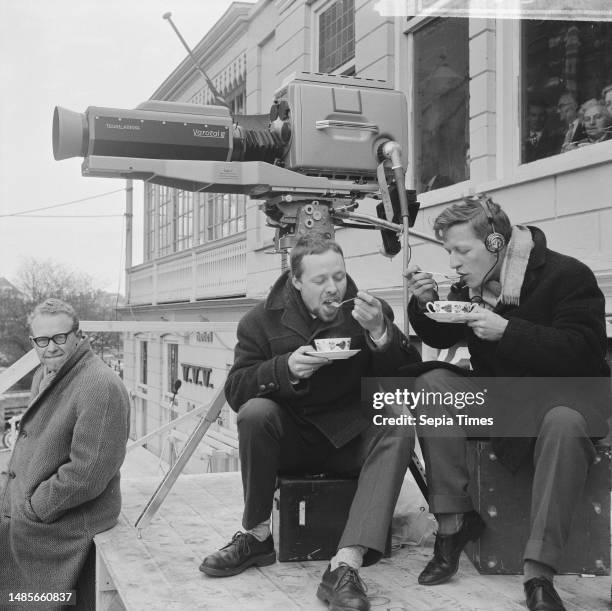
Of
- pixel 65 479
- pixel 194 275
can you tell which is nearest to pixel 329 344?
pixel 65 479

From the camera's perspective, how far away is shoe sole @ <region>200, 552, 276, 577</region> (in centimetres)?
215

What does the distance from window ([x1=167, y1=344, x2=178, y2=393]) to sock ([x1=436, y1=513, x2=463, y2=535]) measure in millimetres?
12072

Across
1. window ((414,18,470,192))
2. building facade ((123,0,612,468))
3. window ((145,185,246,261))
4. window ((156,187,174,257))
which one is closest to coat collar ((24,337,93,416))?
building facade ((123,0,612,468))

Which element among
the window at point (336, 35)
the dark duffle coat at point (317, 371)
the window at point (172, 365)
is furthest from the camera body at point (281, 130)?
the window at point (172, 365)

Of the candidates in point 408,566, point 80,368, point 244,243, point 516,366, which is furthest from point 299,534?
point 244,243

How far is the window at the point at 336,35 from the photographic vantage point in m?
6.04

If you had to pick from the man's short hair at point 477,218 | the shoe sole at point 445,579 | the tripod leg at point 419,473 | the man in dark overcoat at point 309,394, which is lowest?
the shoe sole at point 445,579

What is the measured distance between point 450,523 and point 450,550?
3.6 inches

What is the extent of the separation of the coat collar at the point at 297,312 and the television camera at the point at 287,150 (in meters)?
0.36

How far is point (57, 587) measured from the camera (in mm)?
2693

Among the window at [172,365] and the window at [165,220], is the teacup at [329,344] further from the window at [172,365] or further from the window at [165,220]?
the window at [165,220]

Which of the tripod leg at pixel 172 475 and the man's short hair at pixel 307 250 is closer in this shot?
the man's short hair at pixel 307 250

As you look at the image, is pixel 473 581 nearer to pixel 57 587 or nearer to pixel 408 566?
pixel 408 566

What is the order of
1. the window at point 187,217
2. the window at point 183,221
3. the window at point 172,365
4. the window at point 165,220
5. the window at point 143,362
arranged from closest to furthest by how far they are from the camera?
the window at point 187,217 < the window at point 183,221 < the window at point 172,365 < the window at point 165,220 < the window at point 143,362
